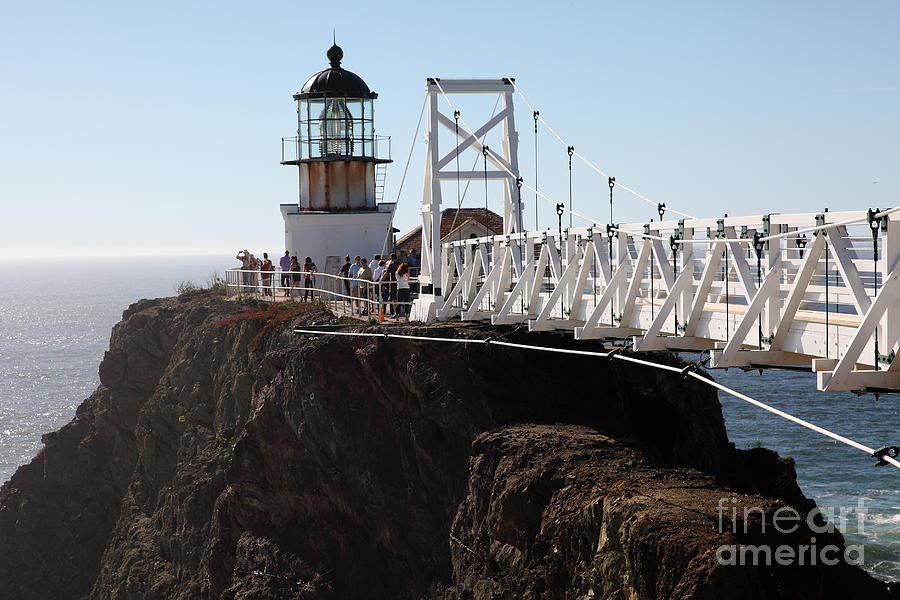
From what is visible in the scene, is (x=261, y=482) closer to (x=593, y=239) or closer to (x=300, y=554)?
(x=300, y=554)

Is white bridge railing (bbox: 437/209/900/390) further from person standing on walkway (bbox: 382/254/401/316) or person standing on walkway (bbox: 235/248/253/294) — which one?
person standing on walkway (bbox: 235/248/253/294)

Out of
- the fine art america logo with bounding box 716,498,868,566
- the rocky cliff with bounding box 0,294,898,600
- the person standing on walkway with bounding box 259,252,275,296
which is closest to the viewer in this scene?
the fine art america logo with bounding box 716,498,868,566

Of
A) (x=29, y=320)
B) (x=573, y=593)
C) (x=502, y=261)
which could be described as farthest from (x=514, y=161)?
(x=29, y=320)

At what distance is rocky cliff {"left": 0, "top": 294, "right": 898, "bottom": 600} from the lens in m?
13.2

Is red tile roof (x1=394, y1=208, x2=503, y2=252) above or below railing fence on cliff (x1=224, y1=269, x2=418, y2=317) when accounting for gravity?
above

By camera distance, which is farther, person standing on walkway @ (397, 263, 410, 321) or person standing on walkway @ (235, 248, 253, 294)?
person standing on walkway @ (235, 248, 253, 294)

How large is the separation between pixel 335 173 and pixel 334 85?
2.53 m

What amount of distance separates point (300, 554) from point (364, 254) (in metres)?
16.8

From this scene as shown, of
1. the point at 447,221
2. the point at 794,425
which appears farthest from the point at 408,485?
the point at 794,425

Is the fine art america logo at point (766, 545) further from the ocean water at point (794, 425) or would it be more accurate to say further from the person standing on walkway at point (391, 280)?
the person standing on walkway at point (391, 280)

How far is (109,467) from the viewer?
33.0 meters

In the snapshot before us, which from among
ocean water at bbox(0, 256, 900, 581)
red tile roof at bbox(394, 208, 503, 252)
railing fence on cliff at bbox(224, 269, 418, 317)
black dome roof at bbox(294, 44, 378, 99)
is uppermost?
black dome roof at bbox(294, 44, 378, 99)

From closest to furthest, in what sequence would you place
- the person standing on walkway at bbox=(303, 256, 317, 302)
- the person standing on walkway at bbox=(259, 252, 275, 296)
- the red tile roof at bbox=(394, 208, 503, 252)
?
the person standing on walkway at bbox=(303, 256, 317, 302)
the person standing on walkway at bbox=(259, 252, 275, 296)
the red tile roof at bbox=(394, 208, 503, 252)

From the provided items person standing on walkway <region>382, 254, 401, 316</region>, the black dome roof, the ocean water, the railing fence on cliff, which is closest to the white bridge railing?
the ocean water
